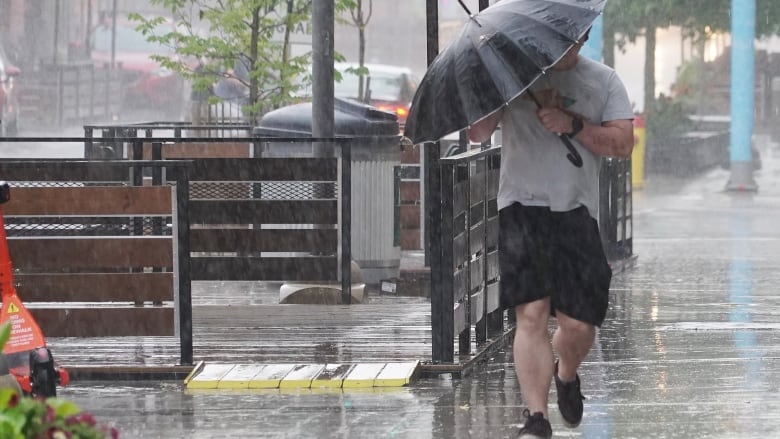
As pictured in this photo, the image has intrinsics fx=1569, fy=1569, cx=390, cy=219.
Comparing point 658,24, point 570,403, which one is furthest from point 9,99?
point 570,403

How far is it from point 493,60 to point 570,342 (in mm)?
1188

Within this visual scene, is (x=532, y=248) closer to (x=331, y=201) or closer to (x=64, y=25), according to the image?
(x=331, y=201)

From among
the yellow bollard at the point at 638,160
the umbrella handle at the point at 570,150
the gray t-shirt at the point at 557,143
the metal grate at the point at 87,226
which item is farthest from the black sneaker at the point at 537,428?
the yellow bollard at the point at 638,160

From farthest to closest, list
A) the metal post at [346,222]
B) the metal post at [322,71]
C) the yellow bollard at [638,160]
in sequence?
1. the yellow bollard at [638,160]
2. the metal post at [322,71]
3. the metal post at [346,222]

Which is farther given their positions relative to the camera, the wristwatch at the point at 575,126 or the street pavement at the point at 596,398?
the street pavement at the point at 596,398

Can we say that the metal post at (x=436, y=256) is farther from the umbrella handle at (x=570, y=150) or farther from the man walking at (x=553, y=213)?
the umbrella handle at (x=570, y=150)

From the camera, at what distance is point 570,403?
6422 mm

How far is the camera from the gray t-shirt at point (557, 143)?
6215 millimetres

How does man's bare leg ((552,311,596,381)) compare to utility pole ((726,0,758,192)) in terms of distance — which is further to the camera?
utility pole ((726,0,758,192))

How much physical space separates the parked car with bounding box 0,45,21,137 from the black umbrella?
86.3 feet

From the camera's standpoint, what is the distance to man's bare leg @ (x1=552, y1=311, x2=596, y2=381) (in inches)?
248

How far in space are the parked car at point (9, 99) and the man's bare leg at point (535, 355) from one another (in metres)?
26.5

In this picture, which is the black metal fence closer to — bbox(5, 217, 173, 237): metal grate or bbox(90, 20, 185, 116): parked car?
bbox(5, 217, 173, 237): metal grate

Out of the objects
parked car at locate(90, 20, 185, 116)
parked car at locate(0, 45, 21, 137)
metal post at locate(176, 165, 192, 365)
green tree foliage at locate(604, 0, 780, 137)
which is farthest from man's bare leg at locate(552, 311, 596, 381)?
parked car at locate(90, 20, 185, 116)
